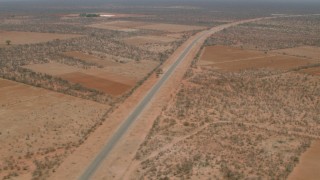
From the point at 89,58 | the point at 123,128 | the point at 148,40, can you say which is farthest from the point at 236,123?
the point at 148,40

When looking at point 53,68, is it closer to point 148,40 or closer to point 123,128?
point 123,128

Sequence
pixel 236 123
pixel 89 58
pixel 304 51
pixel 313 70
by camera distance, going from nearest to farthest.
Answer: pixel 236 123 < pixel 313 70 < pixel 89 58 < pixel 304 51

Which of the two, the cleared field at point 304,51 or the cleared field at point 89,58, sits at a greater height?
the cleared field at point 304,51

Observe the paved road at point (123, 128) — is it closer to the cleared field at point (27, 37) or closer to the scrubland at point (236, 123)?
the scrubland at point (236, 123)

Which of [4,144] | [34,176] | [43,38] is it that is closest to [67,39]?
[43,38]

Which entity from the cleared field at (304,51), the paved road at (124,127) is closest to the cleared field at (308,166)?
the paved road at (124,127)

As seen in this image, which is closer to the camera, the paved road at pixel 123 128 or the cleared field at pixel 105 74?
the paved road at pixel 123 128

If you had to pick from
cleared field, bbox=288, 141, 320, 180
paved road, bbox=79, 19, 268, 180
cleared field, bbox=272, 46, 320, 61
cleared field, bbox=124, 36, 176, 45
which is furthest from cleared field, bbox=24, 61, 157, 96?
cleared field, bbox=272, 46, 320, 61
